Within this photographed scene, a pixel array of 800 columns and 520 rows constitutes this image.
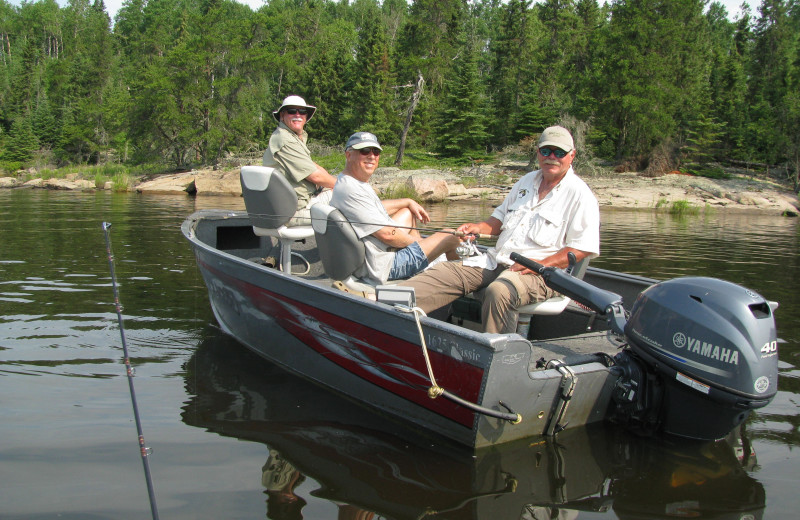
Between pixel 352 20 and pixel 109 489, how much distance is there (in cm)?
7857

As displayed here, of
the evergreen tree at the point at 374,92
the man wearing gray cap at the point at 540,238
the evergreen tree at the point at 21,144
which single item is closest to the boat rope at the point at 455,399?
the man wearing gray cap at the point at 540,238

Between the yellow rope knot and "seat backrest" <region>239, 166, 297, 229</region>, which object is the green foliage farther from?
the yellow rope knot

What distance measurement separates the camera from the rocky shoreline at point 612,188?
24375 millimetres

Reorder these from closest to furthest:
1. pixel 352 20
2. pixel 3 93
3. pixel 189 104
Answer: pixel 189 104 < pixel 3 93 < pixel 352 20

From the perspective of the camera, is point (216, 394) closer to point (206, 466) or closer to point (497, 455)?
point (206, 466)

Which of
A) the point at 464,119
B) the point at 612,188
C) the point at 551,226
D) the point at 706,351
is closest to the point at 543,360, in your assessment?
the point at 706,351

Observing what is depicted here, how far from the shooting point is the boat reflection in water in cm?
295

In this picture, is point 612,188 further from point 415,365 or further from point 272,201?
point 415,365

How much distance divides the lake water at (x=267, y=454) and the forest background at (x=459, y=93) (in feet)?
93.3

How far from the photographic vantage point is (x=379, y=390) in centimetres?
386

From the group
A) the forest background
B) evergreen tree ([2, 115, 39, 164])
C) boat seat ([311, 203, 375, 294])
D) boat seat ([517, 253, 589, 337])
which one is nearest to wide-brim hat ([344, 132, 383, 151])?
boat seat ([311, 203, 375, 294])

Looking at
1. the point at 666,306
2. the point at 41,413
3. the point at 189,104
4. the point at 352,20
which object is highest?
the point at 352,20

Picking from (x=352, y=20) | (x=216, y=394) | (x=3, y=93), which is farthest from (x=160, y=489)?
(x=352, y=20)

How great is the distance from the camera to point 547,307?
421cm
